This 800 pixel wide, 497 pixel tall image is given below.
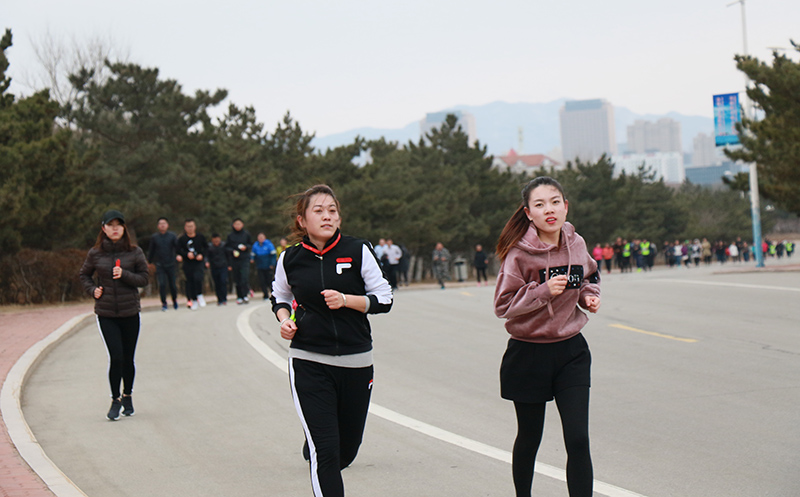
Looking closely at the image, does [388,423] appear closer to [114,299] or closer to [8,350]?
[114,299]

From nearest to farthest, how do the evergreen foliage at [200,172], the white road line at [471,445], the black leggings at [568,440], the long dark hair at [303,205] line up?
1. the black leggings at [568,440]
2. the long dark hair at [303,205]
3. the white road line at [471,445]
4. the evergreen foliage at [200,172]

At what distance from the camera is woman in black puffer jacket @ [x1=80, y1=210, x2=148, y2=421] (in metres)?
8.30

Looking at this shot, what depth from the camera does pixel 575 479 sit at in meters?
4.51

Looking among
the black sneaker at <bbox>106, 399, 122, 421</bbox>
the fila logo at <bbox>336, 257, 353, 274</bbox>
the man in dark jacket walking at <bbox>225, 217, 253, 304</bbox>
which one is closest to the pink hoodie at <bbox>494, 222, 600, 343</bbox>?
the fila logo at <bbox>336, 257, 353, 274</bbox>

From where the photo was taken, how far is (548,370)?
466 centimetres

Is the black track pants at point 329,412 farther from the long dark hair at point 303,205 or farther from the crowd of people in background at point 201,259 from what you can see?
the crowd of people in background at point 201,259

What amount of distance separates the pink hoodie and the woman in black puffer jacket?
4.61m

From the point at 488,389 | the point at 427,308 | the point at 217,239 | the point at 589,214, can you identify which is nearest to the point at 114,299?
the point at 488,389

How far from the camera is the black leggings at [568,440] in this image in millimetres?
4500

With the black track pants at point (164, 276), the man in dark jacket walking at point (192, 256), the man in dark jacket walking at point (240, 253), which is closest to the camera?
the man in dark jacket walking at point (192, 256)

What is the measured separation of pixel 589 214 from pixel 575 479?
76.7 m

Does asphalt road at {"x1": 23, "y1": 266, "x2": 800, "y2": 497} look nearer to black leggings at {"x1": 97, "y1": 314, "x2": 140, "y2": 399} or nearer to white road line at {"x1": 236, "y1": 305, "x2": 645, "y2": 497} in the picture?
white road line at {"x1": 236, "y1": 305, "x2": 645, "y2": 497}

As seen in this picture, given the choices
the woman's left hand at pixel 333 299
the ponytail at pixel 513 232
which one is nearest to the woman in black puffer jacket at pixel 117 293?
the woman's left hand at pixel 333 299

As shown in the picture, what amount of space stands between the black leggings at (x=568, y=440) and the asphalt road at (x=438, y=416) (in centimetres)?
85
